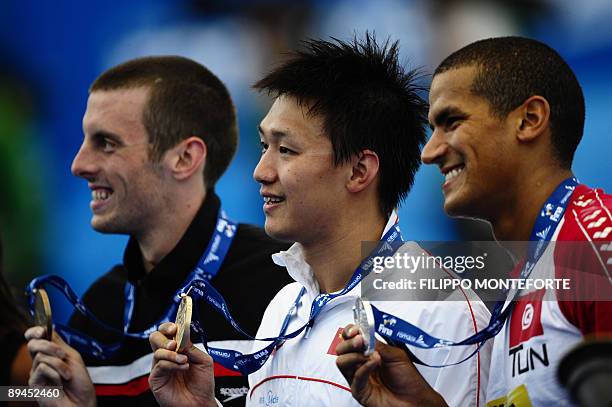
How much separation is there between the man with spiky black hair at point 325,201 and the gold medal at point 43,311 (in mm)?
511

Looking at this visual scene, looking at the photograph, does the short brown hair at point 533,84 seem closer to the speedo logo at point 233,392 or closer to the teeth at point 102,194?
the speedo logo at point 233,392

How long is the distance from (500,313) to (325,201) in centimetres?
63

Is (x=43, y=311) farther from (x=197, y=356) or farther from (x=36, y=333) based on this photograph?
(x=197, y=356)

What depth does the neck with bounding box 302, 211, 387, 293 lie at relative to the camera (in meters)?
2.73

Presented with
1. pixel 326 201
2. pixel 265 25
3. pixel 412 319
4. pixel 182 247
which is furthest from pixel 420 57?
pixel 412 319

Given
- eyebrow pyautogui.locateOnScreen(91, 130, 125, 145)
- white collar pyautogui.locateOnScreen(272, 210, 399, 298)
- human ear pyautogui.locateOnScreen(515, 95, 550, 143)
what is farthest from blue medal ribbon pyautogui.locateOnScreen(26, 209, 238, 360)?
human ear pyautogui.locateOnScreen(515, 95, 550, 143)

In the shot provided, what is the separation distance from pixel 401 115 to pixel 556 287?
0.85m

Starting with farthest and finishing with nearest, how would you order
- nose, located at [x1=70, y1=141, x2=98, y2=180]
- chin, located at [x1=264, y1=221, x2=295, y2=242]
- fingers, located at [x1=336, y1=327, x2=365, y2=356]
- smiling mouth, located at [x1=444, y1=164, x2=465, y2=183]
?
nose, located at [x1=70, y1=141, x2=98, y2=180]
chin, located at [x1=264, y1=221, x2=295, y2=242]
smiling mouth, located at [x1=444, y1=164, x2=465, y2=183]
fingers, located at [x1=336, y1=327, x2=365, y2=356]

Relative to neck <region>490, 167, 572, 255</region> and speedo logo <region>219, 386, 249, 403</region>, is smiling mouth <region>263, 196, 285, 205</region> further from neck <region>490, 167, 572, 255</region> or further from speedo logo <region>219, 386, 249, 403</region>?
speedo logo <region>219, 386, 249, 403</region>

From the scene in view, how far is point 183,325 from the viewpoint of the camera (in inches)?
97.7

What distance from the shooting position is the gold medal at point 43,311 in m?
2.96

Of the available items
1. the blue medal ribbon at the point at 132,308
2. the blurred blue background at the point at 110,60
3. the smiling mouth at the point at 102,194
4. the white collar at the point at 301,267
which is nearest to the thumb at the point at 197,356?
the white collar at the point at 301,267

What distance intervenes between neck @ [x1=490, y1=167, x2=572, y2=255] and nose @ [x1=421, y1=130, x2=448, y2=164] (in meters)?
0.22

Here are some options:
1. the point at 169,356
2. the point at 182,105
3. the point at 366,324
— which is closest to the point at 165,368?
the point at 169,356
